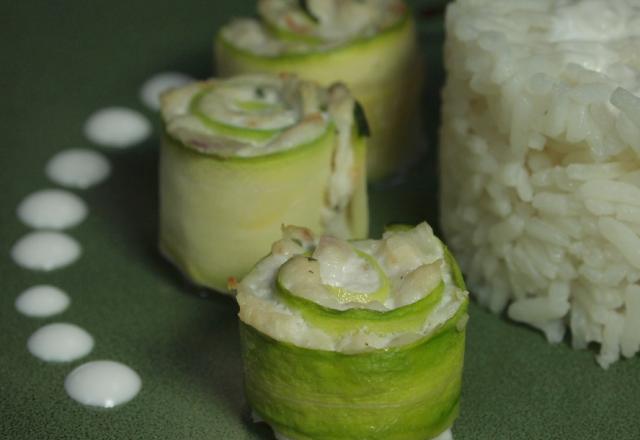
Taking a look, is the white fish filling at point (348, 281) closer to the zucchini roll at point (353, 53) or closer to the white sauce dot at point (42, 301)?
the white sauce dot at point (42, 301)

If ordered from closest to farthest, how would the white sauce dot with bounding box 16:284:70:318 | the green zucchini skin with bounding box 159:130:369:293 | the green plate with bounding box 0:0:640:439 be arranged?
1. the green plate with bounding box 0:0:640:439
2. the green zucchini skin with bounding box 159:130:369:293
3. the white sauce dot with bounding box 16:284:70:318

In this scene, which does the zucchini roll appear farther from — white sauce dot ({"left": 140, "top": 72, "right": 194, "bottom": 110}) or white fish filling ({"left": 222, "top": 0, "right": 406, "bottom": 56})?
white sauce dot ({"left": 140, "top": 72, "right": 194, "bottom": 110})

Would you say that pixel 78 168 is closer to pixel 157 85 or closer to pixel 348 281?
pixel 157 85

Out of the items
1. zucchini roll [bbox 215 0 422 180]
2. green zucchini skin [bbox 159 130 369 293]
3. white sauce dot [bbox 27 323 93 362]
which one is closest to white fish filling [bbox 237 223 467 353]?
green zucchini skin [bbox 159 130 369 293]

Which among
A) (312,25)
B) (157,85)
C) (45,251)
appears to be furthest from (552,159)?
(157,85)

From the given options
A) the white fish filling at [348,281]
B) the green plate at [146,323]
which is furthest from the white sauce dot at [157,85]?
the white fish filling at [348,281]

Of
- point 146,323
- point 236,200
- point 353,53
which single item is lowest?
point 146,323

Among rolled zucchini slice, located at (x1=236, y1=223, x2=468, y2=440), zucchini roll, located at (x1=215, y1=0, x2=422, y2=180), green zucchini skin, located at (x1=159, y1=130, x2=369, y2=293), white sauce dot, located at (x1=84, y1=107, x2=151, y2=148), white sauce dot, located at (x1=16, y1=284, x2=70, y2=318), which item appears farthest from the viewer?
white sauce dot, located at (x1=84, y1=107, x2=151, y2=148)
